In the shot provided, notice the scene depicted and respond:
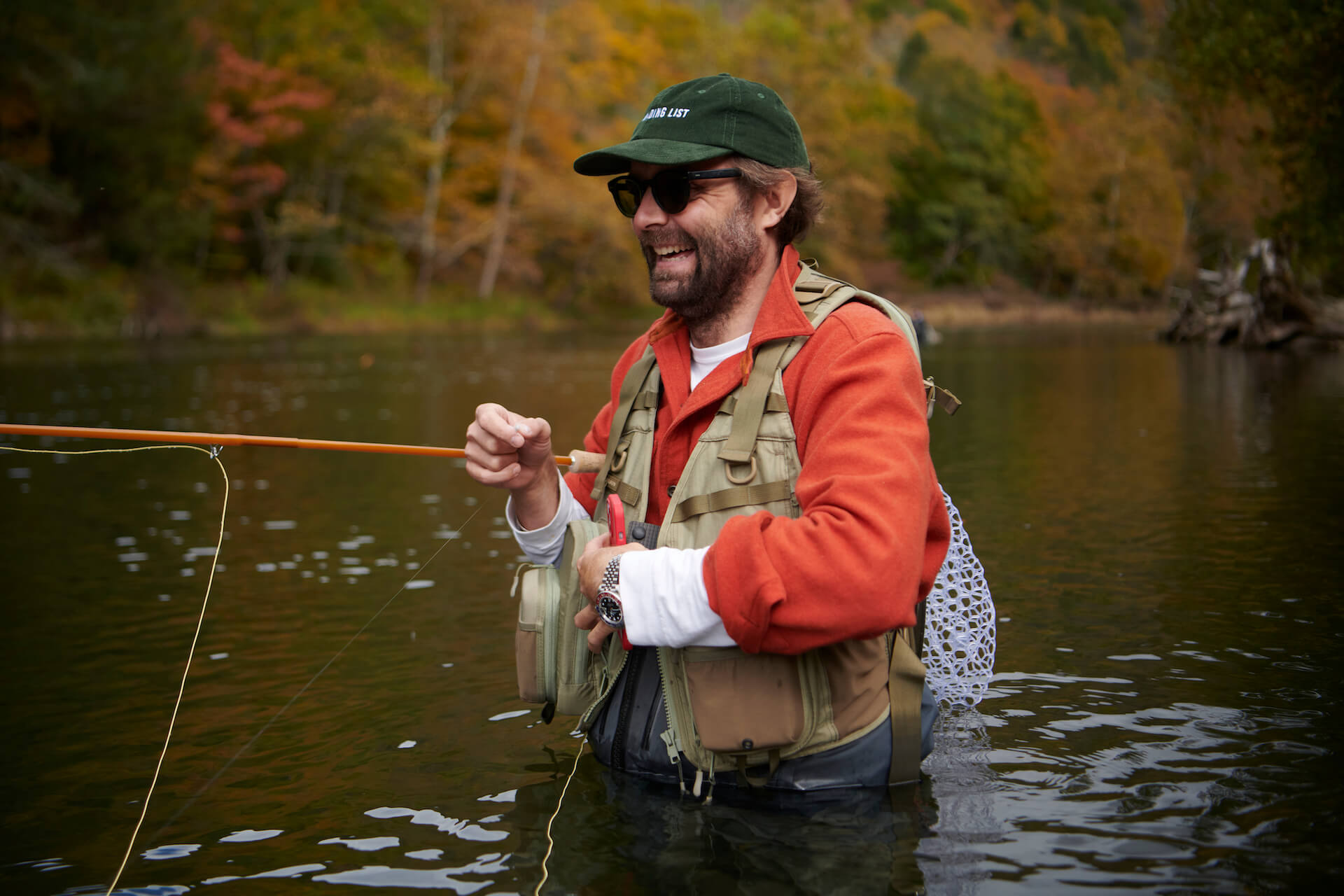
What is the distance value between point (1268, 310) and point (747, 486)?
28.1m

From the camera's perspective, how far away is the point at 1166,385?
20.8 metres

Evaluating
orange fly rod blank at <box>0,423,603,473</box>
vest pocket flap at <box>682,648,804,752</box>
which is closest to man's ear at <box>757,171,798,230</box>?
orange fly rod blank at <box>0,423,603,473</box>

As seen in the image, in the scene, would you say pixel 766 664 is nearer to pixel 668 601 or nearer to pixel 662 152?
pixel 668 601

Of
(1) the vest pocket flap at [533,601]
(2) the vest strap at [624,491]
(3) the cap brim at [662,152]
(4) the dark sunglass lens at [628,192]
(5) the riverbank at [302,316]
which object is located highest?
(5) the riverbank at [302,316]

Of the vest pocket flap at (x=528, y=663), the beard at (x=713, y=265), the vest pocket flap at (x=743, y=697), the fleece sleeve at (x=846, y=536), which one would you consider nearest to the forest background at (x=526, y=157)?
the beard at (x=713, y=265)

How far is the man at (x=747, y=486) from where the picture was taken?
9.48 feet

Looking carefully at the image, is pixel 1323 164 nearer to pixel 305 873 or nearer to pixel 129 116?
pixel 305 873

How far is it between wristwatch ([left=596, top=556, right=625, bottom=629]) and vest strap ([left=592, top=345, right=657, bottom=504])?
592 millimetres

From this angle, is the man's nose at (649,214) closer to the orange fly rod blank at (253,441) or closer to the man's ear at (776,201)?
the man's ear at (776,201)

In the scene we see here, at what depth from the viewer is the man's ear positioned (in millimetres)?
3408

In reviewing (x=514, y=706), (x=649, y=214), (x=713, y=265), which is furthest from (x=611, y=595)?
(x=514, y=706)

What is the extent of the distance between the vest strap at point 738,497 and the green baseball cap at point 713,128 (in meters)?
0.82

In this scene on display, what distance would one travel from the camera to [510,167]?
164ft

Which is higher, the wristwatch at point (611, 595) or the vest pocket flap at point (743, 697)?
the wristwatch at point (611, 595)
